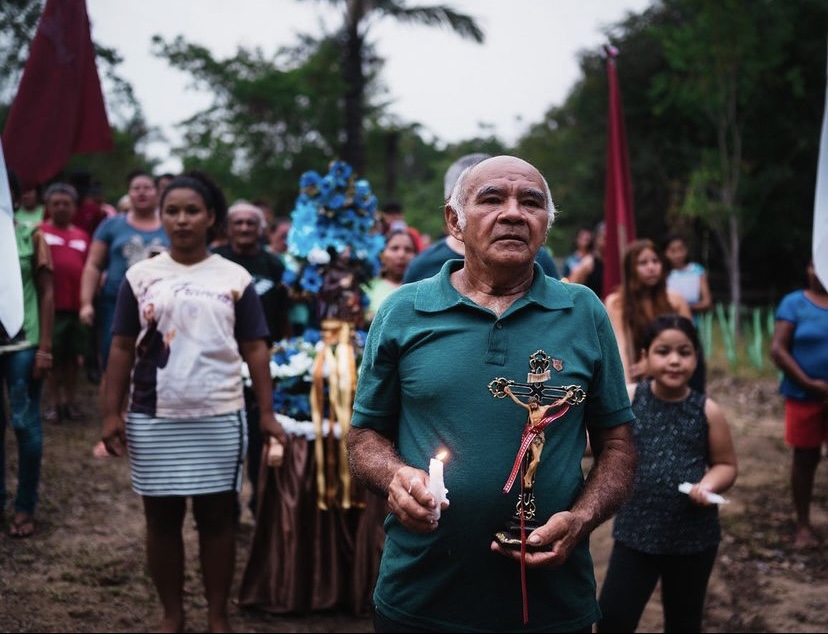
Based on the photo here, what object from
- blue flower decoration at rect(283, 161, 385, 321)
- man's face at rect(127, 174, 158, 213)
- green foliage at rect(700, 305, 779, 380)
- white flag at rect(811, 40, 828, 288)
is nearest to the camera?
white flag at rect(811, 40, 828, 288)

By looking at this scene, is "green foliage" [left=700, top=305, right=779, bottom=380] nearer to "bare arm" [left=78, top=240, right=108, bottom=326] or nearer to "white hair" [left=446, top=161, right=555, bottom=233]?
"bare arm" [left=78, top=240, right=108, bottom=326]

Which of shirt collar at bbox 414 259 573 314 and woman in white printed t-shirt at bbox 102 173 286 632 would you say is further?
woman in white printed t-shirt at bbox 102 173 286 632

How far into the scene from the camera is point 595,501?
2199mm

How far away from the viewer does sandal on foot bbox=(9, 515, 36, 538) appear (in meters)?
5.31

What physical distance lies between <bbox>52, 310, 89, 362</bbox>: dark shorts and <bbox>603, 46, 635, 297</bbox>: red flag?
16.3 feet

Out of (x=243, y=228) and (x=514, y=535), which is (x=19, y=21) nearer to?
(x=243, y=228)

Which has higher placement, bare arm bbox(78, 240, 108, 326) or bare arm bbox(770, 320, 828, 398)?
bare arm bbox(78, 240, 108, 326)

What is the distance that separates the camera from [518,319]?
2.24 m

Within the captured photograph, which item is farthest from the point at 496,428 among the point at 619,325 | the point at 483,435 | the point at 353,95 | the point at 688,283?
the point at 353,95

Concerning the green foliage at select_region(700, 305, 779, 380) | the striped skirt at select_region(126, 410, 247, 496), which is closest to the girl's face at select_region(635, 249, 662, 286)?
the striped skirt at select_region(126, 410, 247, 496)

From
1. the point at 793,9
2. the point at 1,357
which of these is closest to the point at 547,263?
the point at 1,357

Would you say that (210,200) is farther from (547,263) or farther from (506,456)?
(506,456)

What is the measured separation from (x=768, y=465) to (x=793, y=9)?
13.2m

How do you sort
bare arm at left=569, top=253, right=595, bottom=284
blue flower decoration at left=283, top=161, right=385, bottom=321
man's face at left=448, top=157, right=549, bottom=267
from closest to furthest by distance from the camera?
man's face at left=448, top=157, right=549, bottom=267, blue flower decoration at left=283, top=161, right=385, bottom=321, bare arm at left=569, top=253, right=595, bottom=284
